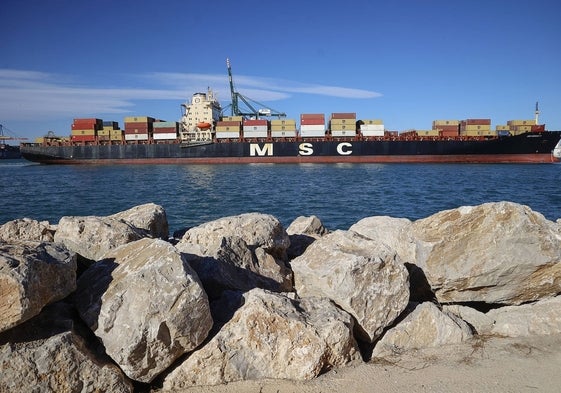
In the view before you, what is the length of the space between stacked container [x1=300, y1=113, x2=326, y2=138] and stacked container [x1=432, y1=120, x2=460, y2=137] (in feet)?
49.5

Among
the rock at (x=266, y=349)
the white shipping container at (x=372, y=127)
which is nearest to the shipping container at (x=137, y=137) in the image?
the white shipping container at (x=372, y=127)

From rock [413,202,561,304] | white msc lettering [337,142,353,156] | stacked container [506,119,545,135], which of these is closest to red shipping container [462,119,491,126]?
stacked container [506,119,545,135]

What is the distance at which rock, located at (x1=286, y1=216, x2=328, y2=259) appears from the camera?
6.19 meters

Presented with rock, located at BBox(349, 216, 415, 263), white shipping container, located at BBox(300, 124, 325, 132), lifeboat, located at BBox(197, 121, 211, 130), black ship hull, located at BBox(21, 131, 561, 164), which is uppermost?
lifeboat, located at BBox(197, 121, 211, 130)

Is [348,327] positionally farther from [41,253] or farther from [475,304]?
[41,253]

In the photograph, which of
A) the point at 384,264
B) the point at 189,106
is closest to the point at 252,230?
the point at 384,264

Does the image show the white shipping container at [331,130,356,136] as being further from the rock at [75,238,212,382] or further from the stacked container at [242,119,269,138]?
the rock at [75,238,212,382]

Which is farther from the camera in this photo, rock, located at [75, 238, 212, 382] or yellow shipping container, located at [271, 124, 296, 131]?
yellow shipping container, located at [271, 124, 296, 131]

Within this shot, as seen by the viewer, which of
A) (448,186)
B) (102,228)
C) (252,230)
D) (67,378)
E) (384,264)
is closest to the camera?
(67,378)

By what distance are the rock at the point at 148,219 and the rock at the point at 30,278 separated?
8.29 feet

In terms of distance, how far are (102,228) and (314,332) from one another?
2955 millimetres

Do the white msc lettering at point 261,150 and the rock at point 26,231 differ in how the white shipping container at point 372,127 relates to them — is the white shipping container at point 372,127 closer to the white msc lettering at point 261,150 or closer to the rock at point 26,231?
the white msc lettering at point 261,150

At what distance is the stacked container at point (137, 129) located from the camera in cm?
5203

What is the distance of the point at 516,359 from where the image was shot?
150 inches
